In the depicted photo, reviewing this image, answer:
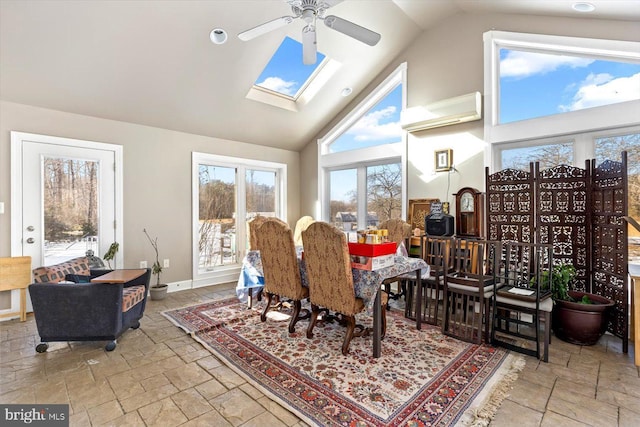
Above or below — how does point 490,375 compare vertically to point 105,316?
below

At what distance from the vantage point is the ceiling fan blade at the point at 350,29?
2593mm

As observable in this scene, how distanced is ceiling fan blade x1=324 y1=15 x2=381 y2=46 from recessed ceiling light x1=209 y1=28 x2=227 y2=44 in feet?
5.06

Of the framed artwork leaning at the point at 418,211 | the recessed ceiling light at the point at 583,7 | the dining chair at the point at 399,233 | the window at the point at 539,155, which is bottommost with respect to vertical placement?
the dining chair at the point at 399,233

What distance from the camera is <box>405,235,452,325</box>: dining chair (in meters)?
3.04

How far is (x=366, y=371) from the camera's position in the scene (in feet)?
7.81

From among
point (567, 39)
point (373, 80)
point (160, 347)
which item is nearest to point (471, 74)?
point (567, 39)

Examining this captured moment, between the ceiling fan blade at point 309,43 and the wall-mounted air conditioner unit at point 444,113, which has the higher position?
the ceiling fan blade at point 309,43

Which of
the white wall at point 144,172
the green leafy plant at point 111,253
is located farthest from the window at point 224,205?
the green leafy plant at point 111,253

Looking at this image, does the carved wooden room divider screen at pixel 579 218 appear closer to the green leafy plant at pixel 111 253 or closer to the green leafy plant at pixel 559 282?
→ the green leafy plant at pixel 559 282

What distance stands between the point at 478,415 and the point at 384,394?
0.55m

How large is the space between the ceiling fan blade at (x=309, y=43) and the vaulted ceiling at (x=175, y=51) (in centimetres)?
102

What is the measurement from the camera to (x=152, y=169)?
15.0ft

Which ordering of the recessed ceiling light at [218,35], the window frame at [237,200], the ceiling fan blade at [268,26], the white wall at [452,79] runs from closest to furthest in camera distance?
the ceiling fan blade at [268,26] → the recessed ceiling light at [218,35] → the white wall at [452,79] → the window frame at [237,200]

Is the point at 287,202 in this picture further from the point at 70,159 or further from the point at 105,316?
the point at 105,316
